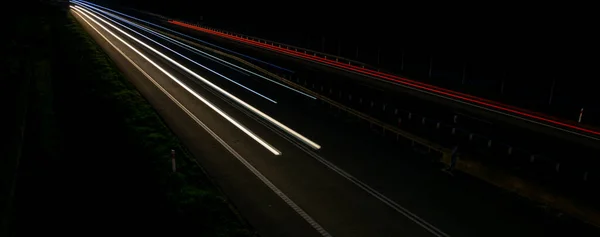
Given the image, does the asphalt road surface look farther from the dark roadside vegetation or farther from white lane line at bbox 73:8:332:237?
the dark roadside vegetation

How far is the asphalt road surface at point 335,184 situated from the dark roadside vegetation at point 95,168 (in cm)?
126

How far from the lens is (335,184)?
15.5 metres

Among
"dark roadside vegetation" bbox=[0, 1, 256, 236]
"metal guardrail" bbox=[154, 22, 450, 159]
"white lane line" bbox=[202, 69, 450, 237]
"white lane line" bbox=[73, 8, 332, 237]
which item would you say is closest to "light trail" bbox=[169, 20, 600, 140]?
"metal guardrail" bbox=[154, 22, 450, 159]

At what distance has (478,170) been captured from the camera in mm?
16047

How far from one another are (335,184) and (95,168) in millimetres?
10692

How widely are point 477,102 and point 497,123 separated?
422 cm

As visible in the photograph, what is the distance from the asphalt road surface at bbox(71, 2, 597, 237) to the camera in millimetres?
12797

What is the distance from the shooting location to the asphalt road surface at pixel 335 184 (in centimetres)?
1280

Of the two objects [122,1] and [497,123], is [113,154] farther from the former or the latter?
[122,1]

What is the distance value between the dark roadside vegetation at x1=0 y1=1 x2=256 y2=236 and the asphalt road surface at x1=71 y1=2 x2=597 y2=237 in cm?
126

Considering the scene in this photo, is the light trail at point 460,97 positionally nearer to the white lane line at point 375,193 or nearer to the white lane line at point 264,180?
the white lane line at point 375,193

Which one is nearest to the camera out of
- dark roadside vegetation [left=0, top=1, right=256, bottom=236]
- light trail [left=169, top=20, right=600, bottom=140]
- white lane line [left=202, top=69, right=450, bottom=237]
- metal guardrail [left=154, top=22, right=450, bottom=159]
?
white lane line [left=202, top=69, right=450, bottom=237]

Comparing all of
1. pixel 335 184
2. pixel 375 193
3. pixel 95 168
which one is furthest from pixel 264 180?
pixel 95 168

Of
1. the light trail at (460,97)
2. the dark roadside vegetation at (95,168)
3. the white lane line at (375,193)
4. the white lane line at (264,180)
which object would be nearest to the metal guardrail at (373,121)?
the white lane line at (375,193)
